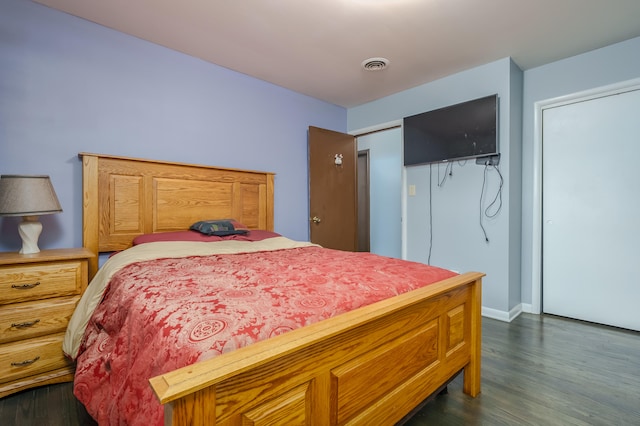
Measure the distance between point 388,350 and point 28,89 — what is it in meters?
2.78

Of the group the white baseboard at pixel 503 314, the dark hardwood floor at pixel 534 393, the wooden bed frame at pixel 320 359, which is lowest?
the dark hardwood floor at pixel 534 393

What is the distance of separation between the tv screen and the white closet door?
632 mm

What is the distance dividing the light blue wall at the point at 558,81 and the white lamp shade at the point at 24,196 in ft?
Result: 12.8

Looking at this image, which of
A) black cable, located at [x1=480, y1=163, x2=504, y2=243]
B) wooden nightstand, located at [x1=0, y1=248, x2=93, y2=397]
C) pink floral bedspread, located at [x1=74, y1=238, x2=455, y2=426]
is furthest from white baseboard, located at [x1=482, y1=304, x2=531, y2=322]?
wooden nightstand, located at [x1=0, y1=248, x2=93, y2=397]

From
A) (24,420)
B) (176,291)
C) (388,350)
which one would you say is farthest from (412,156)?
(24,420)

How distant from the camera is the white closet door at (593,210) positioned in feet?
8.32

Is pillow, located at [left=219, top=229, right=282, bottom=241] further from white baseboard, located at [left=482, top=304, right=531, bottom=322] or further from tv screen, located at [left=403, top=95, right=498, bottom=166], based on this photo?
white baseboard, located at [left=482, top=304, right=531, bottom=322]

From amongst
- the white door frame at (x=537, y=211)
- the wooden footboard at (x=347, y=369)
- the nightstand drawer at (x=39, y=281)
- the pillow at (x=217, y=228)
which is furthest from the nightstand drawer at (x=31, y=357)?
the white door frame at (x=537, y=211)

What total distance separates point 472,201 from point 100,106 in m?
3.36

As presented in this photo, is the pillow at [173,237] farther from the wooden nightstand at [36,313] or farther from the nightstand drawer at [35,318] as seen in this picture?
the nightstand drawer at [35,318]

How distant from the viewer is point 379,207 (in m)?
5.20

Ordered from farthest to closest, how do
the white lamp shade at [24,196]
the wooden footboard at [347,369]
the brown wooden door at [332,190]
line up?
1. the brown wooden door at [332,190]
2. the white lamp shade at [24,196]
3. the wooden footboard at [347,369]

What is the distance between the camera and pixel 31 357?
1.71m

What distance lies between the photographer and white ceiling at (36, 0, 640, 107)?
6.81 feet
